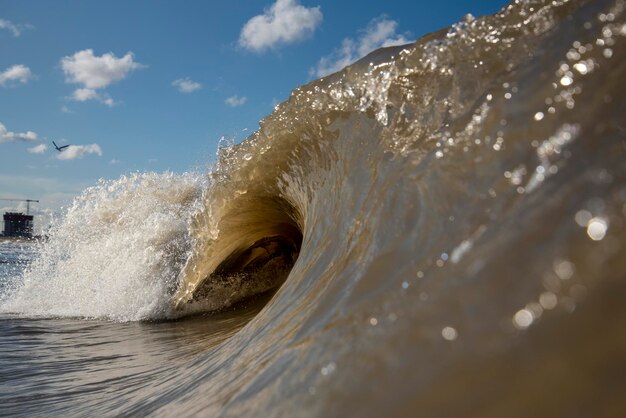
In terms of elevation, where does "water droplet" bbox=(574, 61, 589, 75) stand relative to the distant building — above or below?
below

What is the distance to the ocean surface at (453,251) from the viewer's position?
73 cm

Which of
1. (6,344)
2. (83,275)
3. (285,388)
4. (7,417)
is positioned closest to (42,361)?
(6,344)

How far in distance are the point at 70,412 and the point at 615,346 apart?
1.89 metres

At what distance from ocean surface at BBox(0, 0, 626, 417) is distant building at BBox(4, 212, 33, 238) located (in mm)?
91167

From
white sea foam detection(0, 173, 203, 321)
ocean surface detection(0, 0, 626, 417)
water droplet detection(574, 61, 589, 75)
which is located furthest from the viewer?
white sea foam detection(0, 173, 203, 321)

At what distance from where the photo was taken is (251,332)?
1794 millimetres

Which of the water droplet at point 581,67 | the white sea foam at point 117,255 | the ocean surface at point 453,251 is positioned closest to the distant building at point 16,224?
the white sea foam at point 117,255

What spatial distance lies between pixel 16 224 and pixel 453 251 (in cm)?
9715

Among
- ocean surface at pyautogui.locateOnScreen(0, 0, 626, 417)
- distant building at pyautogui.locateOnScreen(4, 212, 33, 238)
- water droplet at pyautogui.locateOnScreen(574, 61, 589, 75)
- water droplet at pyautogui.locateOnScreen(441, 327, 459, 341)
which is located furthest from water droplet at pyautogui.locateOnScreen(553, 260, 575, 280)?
distant building at pyautogui.locateOnScreen(4, 212, 33, 238)

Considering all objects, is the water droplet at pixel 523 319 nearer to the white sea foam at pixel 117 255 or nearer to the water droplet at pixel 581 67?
the water droplet at pixel 581 67

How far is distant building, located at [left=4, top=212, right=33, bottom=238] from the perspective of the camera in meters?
83.1

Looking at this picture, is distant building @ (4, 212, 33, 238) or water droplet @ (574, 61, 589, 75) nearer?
water droplet @ (574, 61, 589, 75)

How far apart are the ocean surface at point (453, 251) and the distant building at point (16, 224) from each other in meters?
91.2

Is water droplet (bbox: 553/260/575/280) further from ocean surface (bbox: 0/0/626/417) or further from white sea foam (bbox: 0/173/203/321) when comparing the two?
white sea foam (bbox: 0/173/203/321)
